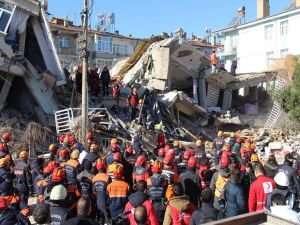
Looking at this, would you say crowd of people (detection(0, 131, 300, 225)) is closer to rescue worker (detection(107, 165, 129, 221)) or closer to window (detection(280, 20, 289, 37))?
rescue worker (detection(107, 165, 129, 221))

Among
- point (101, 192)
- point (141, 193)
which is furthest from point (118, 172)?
point (141, 193)

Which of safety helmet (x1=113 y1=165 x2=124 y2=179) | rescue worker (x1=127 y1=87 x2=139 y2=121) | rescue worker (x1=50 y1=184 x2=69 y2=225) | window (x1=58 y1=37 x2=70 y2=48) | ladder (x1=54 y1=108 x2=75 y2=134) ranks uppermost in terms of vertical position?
window (x1=58 y1=37 x2=70 y2=48)

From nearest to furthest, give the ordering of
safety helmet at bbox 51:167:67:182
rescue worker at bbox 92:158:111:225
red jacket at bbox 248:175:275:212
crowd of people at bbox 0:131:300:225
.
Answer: crowd of people at bbox 0:131:300:225, safety helmet at bbox 51:167:67:182, red jacket at bbox 248:175:275:212, rescue worker at bbox 92:158:111:225

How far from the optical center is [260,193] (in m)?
7.12

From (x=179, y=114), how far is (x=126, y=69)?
5592 mm

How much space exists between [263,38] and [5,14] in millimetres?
29708

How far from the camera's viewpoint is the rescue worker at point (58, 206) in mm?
5621

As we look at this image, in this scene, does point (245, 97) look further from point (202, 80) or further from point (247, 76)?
point (202, 80)

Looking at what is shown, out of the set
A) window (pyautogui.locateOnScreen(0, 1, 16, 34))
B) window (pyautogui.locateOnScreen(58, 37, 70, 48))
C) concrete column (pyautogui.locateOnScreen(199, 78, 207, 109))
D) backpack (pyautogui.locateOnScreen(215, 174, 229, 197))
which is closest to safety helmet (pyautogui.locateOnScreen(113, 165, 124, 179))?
backpack (pyautogui.locateOnScreen(215, 174, 229, 197))

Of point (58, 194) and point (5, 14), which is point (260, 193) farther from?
point (5, 14)

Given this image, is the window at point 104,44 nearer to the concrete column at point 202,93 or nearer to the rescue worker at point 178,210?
the concrete column at point 202,93

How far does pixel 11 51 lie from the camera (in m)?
18.9

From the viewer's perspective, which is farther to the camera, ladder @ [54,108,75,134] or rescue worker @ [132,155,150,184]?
ladder @ [54,108,75,134]

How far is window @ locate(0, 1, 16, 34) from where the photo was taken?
61.7 ft
